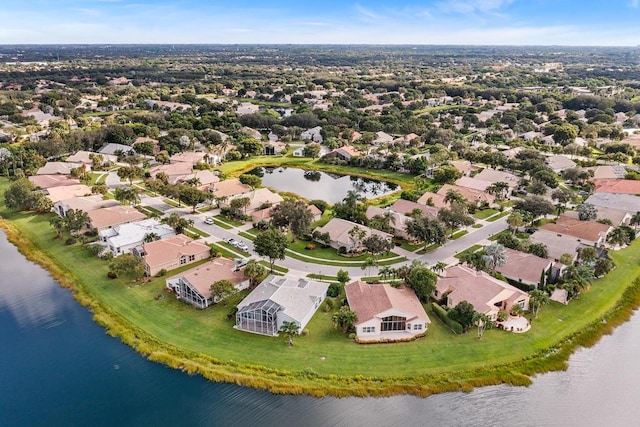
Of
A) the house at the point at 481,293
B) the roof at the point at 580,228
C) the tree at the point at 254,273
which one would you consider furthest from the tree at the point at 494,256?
the tree at the point at 254,273

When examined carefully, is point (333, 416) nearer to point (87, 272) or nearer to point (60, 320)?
point (60, 320)

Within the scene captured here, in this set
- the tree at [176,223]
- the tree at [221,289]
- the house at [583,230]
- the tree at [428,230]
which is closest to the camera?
the tree at [221,289]

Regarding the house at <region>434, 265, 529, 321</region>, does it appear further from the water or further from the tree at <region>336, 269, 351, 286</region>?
the tree at <region>336, 269, 351, 286</region>

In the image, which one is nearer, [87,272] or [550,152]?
[87,272]

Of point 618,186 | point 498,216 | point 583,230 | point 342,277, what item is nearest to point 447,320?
point 342,277

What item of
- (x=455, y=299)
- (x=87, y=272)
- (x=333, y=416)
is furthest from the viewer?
(x=87, y=272)

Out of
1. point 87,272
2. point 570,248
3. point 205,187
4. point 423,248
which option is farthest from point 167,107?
point 570,248

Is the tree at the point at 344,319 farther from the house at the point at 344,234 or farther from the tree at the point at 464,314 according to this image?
the house at the point at 344,234
